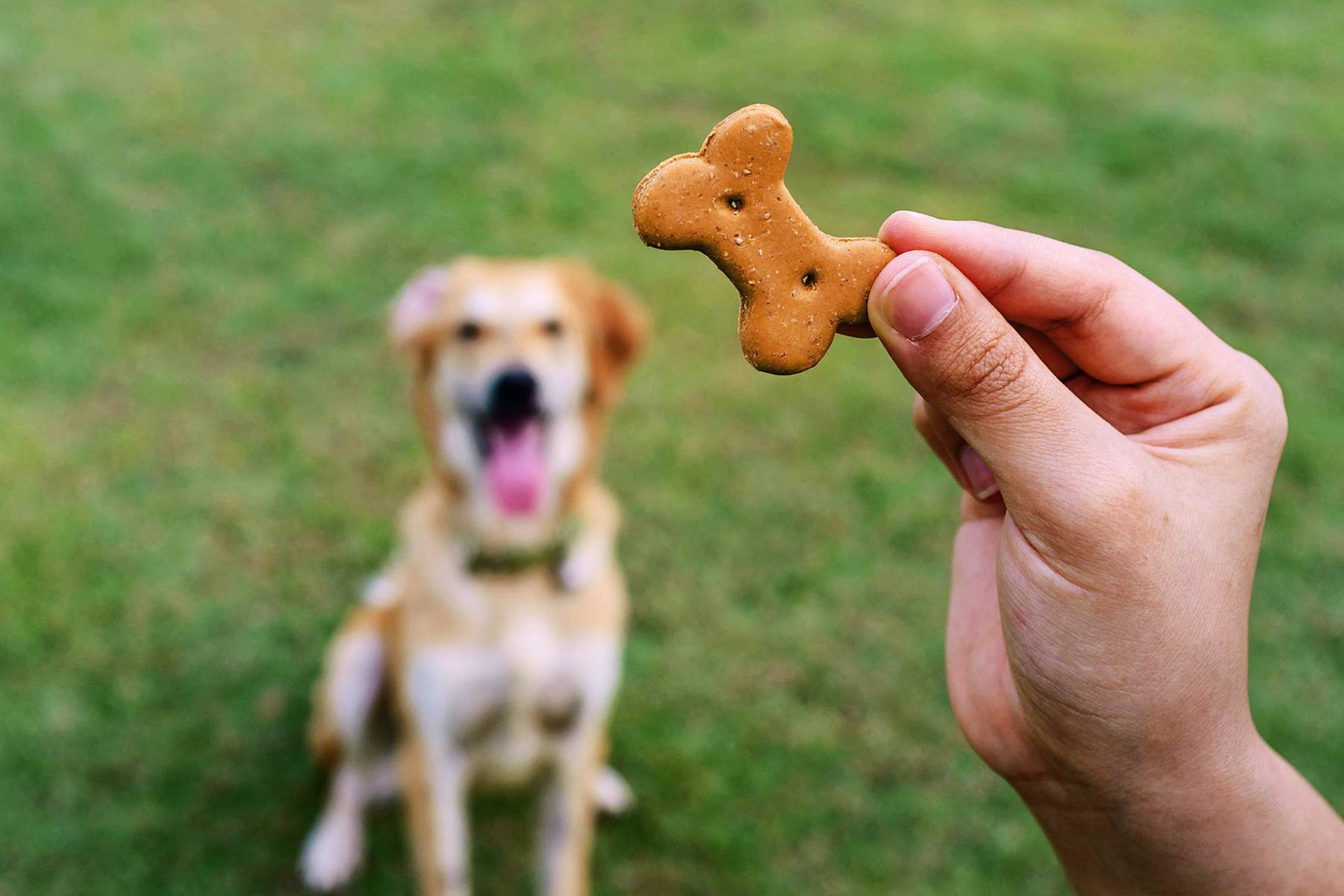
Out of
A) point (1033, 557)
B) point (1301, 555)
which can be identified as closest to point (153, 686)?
point (1033, 557)

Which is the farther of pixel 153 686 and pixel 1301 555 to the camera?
pixel 1301 555

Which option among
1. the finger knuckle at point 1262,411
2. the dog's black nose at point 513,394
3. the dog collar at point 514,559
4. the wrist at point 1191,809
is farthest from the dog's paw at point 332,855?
the finger knuckle at point 1262,411

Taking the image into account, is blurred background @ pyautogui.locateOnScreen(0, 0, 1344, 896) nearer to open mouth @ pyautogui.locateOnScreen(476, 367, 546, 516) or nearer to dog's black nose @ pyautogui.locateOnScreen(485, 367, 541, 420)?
open mouth @ pyautogui.locateOnScreen(476, 367, 546, 516)

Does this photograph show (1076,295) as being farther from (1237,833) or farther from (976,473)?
(1237,833)

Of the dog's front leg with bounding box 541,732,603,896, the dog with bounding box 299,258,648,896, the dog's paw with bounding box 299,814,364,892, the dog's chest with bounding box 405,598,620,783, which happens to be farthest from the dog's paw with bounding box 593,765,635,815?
the dog's paw with bounding box 299,814,364,892

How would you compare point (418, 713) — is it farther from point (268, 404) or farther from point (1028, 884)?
point (268, 404)

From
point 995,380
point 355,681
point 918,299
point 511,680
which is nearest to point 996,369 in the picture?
point 995,380
